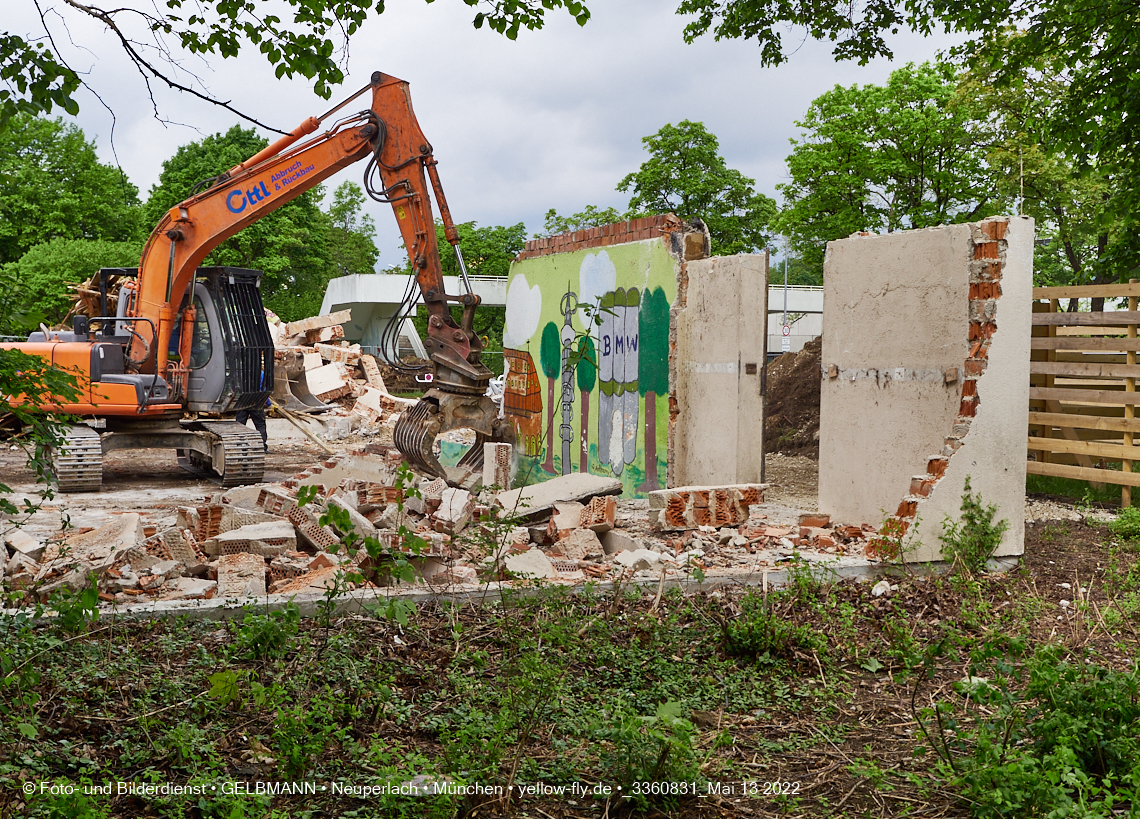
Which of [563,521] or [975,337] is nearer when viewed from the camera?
[975,337]

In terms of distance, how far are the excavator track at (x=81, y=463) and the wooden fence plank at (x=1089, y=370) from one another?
10687 mm

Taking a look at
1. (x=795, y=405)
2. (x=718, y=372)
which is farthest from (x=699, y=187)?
(x=718, y=372)

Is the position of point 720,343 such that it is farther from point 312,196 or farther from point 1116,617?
point 312,196

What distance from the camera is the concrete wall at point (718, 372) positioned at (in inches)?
346

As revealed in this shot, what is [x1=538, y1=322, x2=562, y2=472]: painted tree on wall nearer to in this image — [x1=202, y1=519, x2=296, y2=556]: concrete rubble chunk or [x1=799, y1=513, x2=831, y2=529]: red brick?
[x1=799, y1=513, x2=831, y2=529]: red brick

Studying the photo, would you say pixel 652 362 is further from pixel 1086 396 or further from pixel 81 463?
pixel 81 463

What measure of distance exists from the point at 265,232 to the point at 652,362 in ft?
109

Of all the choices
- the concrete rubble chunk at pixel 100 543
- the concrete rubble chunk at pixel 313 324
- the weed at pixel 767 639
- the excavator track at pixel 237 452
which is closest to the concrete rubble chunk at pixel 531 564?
the weed at pixel 767 639

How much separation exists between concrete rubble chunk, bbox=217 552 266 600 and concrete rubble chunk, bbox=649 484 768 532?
348 centimetres

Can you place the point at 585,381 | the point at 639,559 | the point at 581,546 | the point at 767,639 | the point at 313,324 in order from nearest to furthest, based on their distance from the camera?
the point at 767,639 → the point at 639,559 → the point at 581,546 → the point at 585,381 → the point at 313,324

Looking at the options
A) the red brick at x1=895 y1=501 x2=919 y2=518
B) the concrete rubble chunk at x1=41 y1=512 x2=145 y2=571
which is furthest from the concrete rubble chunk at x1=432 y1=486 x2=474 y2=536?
the red brick at x1=895 y1=501 x2=919 y2=518

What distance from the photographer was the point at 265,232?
39344mm

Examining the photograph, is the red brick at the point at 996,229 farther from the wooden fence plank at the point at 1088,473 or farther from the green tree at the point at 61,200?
the green tree at the point at 61,200

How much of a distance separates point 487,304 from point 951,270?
36.5 metres
